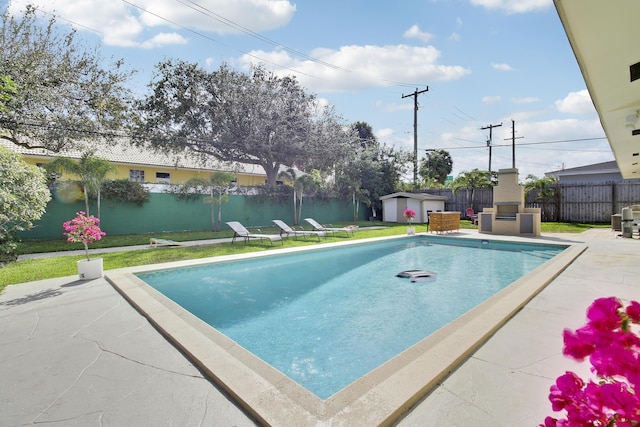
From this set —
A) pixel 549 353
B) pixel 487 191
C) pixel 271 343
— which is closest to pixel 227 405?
pixel 271 343

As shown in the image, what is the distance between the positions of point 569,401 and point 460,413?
1.58m

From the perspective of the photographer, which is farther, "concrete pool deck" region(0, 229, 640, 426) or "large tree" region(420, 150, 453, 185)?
"large tree" region(420, 150, 453, 185)

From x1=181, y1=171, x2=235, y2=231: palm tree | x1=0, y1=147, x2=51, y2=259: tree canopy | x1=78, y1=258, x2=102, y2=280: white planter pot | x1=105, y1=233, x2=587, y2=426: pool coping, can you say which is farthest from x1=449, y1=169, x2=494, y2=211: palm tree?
x1=0, y1=147, x2=51, y2=259: tree canopy

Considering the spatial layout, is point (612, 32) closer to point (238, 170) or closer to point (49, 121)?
point (49, 121)

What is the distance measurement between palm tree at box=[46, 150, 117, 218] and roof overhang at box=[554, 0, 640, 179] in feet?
44.8

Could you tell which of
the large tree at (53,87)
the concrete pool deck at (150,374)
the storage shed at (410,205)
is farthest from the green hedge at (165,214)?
the concrete pool deck at (150,374)

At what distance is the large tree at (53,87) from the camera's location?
11531 millimetres

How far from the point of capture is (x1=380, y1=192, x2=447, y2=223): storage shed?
71.1 feet

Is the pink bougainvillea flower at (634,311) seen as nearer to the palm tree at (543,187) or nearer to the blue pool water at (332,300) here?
the blue pool water at (332,300)

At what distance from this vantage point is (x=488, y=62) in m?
14.1

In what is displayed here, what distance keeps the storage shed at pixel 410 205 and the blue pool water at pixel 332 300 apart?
11.5m

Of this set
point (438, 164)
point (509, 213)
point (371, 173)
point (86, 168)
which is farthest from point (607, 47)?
point (438, 164)

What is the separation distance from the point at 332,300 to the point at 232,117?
16370mm

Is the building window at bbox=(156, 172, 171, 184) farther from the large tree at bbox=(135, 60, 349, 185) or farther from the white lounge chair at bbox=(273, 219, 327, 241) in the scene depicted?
the white lounge chair at bbox=(273, 219, 327, 241)
